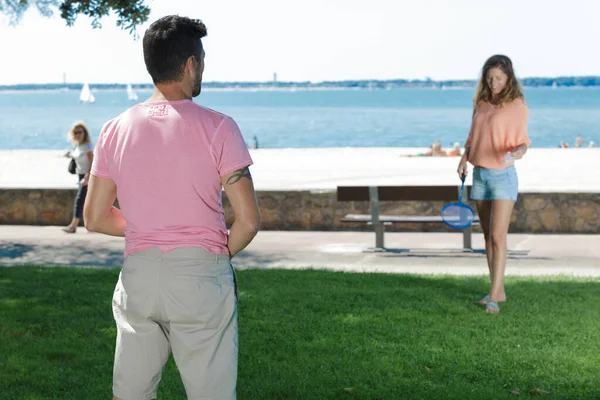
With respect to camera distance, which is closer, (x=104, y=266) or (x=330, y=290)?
(x=330, y=290)

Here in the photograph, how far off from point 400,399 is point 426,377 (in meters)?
0.49

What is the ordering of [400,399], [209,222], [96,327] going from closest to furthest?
[209,222], [400,399], [96,327]

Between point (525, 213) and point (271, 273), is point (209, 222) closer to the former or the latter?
point (271, 273)

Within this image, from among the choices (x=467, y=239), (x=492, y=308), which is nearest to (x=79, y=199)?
(x=467, y=239)

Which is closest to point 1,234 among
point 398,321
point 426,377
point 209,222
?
point 398,321

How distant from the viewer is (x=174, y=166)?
303cm

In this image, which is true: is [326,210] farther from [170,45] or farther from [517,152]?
[170,45]

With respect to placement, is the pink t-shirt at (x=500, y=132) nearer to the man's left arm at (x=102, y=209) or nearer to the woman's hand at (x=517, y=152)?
the woman's hand at (x=517, y=152)

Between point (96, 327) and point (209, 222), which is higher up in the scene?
point (209, 222)

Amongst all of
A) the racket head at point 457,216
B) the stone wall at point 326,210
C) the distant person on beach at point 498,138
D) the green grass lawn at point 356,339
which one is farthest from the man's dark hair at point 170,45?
the stone wall at point 326,210

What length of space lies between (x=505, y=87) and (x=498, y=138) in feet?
1.23

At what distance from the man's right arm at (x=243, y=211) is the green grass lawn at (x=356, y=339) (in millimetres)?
2211

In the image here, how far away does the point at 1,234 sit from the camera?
1376 centimetres

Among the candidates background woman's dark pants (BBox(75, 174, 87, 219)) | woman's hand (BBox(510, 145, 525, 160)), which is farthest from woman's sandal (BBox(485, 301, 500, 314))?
background woman's dark pants (BBox(75, 174, 87, 219))
